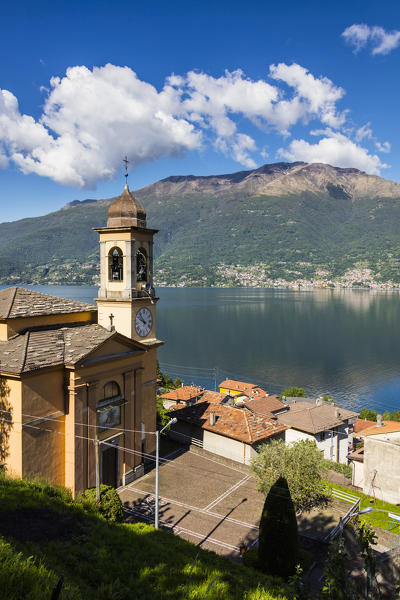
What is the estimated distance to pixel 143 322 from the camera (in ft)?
74.6

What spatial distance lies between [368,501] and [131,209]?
2329 cm

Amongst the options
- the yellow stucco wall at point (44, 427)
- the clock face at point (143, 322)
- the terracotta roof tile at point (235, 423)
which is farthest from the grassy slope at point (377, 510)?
the yellow stucco wall at point (44, 427)

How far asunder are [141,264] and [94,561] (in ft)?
52.6

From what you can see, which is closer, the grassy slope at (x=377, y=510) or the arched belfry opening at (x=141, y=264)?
the grassy slope at (x=377, y=510)

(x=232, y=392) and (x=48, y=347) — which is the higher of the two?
(x=48, y=347)

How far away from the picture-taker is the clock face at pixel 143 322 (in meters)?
22.3

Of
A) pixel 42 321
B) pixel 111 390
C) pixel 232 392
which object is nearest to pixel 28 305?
pixel 42 321

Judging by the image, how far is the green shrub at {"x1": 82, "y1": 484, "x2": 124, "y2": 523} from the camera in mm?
15809

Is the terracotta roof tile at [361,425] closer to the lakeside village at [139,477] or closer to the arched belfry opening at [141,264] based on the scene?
the lakeside village at [139,477]

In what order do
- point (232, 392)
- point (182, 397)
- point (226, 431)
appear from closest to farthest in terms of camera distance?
point (226, 431) < point (182, 397) < point (232, 392)

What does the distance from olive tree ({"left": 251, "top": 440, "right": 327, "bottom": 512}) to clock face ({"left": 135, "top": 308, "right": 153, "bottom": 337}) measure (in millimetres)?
8934

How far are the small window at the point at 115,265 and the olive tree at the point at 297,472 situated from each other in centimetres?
1211

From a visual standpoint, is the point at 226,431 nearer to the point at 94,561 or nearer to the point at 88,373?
the point at 88,373

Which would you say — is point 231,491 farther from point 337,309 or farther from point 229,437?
point 337,309
